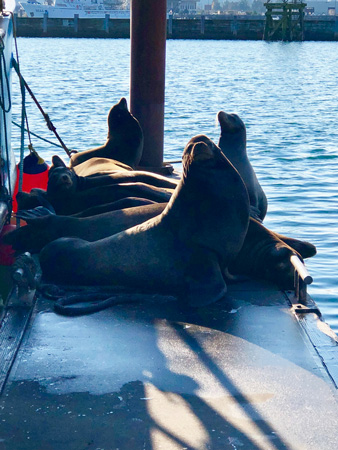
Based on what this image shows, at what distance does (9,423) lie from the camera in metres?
2.92

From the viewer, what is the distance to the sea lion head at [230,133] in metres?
6.41

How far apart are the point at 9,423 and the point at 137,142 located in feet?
15.4

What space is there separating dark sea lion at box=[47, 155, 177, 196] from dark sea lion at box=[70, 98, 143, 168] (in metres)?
1.10

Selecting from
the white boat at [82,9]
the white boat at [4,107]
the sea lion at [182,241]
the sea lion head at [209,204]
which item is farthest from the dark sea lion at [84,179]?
the white boat at [82,9]

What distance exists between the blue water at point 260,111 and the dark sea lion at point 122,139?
1.86 m

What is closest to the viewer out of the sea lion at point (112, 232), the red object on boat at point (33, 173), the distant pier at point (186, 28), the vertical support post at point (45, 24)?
the sea lion at point (112, 232)

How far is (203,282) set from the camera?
4.28 metres

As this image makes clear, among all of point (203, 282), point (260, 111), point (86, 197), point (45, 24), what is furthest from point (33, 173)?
point (45, 24)

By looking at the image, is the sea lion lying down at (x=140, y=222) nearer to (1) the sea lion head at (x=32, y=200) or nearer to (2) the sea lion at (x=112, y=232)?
(2) the sea lion at (x=112, y=232)

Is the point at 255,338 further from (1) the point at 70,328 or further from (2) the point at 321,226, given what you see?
(2) the point at 321,226

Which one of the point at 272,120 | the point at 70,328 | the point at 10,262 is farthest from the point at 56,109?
the point at 70,328

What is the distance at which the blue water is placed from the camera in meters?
8.81

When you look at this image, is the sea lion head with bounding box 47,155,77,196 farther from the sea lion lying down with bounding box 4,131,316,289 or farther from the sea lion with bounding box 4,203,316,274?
the sea lion lying down with bounding box 4,131,316,289

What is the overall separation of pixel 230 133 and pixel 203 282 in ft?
8.00
